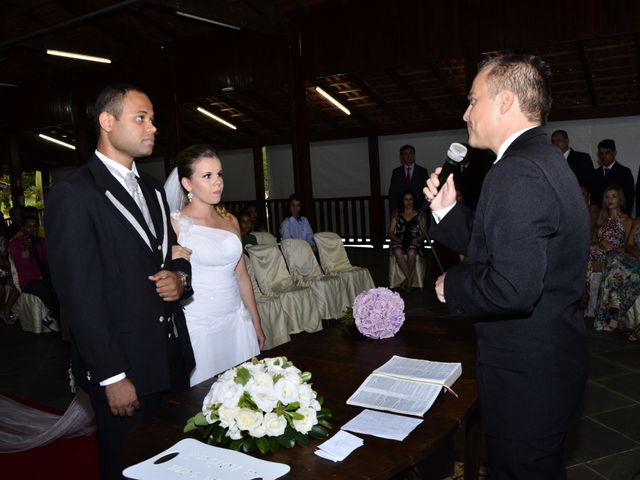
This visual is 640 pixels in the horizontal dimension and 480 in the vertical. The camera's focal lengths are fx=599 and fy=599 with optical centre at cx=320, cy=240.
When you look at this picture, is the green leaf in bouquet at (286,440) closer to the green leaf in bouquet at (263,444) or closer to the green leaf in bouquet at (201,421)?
the green leaf in bouquet at (263,444)

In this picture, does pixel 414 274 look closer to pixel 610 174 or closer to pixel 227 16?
pixel 610 174

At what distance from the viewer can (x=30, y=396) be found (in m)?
4.66

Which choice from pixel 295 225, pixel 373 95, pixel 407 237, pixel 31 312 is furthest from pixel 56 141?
pixel 407 237

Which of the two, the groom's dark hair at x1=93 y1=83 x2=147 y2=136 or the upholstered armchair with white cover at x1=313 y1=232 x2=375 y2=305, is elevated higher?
the groom's dark hair at x1=93 y1=83 x2=147 y2=136

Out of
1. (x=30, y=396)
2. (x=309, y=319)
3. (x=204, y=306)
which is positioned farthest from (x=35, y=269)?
(x=204, y=306)

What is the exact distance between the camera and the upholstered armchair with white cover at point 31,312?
6.78 meters

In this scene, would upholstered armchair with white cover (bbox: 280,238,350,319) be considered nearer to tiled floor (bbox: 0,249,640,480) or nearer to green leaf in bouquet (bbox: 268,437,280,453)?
tiled floor (bbox: 0,249,640,480)

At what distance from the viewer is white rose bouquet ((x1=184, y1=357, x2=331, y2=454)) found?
5.13ft

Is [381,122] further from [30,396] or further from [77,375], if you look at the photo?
[77,375]

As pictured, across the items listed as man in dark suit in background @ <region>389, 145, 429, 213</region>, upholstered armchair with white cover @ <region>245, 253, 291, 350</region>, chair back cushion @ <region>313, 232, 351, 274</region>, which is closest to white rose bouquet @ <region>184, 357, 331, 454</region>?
upholstered armchair with white cover @ <region>245, 253, 291, 350</region>

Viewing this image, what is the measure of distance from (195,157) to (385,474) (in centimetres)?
193

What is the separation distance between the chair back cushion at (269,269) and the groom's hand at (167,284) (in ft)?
12.1

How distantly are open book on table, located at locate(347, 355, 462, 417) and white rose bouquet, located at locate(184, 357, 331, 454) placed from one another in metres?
0.28

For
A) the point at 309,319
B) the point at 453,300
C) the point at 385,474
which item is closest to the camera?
the point at 385,474
